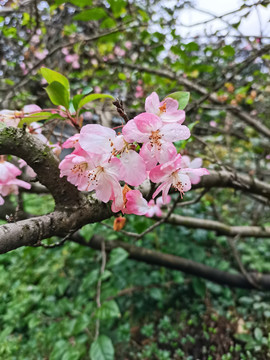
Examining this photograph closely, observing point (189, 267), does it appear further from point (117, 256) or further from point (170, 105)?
point (170, 105)

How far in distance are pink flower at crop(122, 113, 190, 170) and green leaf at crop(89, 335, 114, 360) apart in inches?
41.9

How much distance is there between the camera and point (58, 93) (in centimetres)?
64

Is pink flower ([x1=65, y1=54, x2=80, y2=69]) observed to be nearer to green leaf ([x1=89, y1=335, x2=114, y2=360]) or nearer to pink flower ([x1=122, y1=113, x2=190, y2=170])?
green leaf ([x1=89, y1=335, x2=114, y2=360])

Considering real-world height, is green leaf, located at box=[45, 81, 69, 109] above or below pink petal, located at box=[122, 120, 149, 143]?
above

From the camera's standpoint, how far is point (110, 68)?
2.91 m

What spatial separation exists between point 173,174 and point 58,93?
33 cm

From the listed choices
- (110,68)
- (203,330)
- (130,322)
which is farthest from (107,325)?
(110,68)

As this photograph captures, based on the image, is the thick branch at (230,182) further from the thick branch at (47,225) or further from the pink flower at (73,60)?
the pink flower at (73,60)

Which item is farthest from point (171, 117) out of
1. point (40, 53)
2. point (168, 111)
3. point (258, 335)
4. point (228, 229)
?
point (40, 53)

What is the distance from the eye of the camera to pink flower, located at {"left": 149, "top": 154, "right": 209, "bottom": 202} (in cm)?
55

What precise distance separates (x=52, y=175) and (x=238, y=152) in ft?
11.0

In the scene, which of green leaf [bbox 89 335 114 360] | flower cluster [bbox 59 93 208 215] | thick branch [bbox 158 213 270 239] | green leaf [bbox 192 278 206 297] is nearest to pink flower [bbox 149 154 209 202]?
flower cluster [bbox 59 93 208 215]

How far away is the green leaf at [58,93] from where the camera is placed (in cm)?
62

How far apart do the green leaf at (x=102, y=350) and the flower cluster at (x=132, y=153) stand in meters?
0.97
